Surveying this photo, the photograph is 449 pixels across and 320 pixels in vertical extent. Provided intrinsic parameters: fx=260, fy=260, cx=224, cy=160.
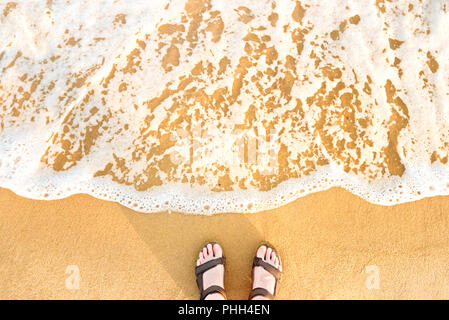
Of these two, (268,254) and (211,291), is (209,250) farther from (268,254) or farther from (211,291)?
(268,254)

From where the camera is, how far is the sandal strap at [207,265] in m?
1.88

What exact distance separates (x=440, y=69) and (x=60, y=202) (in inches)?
136

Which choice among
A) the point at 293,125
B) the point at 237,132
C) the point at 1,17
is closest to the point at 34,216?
the point at 237,132

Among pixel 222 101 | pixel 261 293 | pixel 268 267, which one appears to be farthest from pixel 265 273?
pixel 222 101

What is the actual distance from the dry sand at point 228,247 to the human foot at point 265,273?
0.26 ft

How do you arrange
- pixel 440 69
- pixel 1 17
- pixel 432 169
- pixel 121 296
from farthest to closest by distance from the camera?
1. pixel 1 17
2. pixel 440 69
3. pixel 432 169
4. pixel 121 296

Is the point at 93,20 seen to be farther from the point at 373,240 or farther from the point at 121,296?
the point at 373,240

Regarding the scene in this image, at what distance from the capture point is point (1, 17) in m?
2.49

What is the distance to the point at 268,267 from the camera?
6.13ft

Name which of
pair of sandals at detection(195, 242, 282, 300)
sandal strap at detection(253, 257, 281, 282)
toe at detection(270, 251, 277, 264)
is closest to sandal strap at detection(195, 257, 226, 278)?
pair of sandals at detection(195, 242, 282, 300)

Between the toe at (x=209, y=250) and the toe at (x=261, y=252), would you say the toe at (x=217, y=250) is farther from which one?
the toe at (x=261, y=252)

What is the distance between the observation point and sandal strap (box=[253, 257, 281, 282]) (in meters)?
1.87

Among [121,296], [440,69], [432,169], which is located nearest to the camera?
[121,296]

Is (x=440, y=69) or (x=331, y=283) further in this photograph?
(x=440, y=69)
